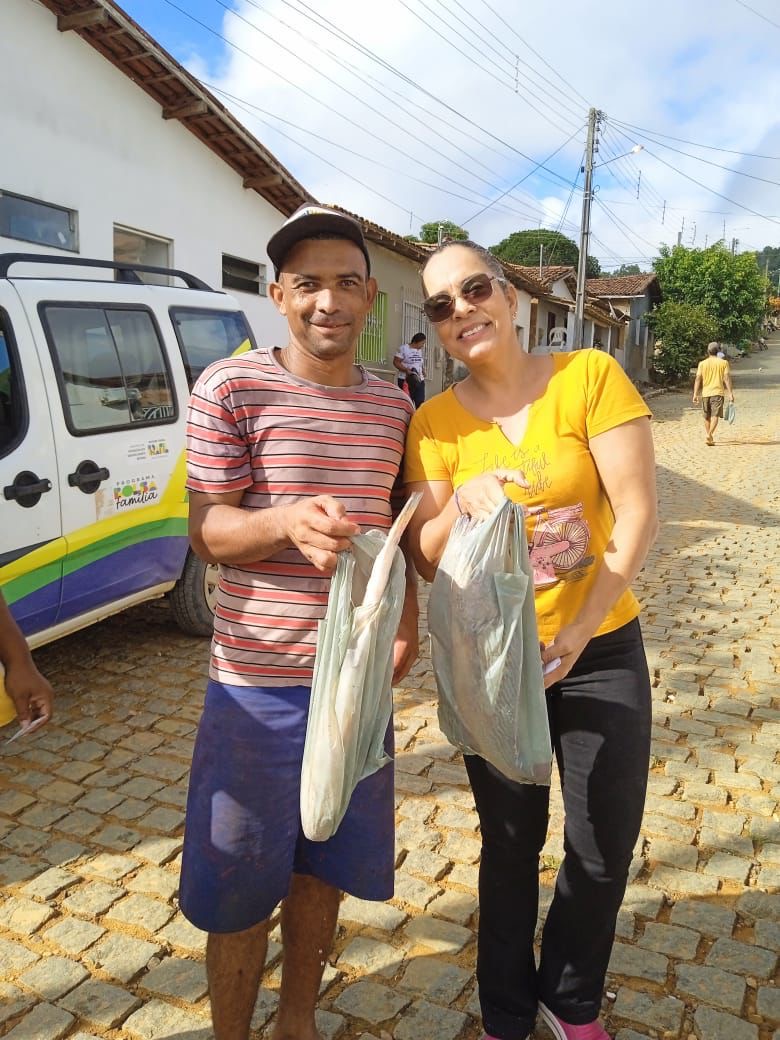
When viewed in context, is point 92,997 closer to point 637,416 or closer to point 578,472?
point 578,472

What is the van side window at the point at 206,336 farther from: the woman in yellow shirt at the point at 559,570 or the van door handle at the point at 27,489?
the woman in yellow shirt at the point at 559,570

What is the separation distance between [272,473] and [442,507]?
427 mm

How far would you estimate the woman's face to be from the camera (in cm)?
198

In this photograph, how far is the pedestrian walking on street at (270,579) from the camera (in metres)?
1.84

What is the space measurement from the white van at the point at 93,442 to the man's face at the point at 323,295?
2.32m

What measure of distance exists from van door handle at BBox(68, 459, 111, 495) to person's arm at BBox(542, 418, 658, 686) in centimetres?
297

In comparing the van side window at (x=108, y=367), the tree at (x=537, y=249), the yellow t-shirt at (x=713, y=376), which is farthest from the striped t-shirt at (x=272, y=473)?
the tree at (x=537, y=249)

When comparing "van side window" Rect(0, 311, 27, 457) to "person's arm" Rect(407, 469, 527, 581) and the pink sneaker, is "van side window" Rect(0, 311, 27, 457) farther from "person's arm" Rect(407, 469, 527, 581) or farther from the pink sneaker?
the pink sneaker

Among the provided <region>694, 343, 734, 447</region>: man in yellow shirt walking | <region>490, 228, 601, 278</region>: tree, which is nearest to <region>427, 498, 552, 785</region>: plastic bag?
<region>694, 343, 734, 447</region>: man in yellow shirt walking

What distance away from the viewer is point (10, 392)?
3898 millimetres

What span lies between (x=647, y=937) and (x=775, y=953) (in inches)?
15.5

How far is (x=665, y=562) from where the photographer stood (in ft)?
26.5

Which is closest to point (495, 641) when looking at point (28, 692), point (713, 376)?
point (28, 692)

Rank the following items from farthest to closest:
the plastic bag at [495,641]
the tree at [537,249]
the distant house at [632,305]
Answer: the tree at [537,249] → the distant house at [632,305] → the plastic bag at [495,641]
